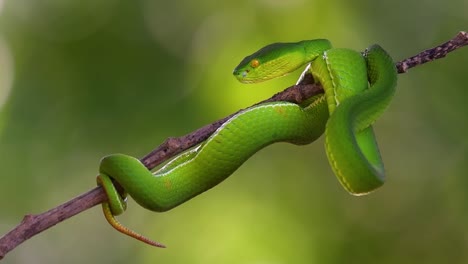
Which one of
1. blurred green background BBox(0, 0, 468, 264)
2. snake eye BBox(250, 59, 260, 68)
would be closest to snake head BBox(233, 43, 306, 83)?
snake eye BBox(250, 59, 260, 68)

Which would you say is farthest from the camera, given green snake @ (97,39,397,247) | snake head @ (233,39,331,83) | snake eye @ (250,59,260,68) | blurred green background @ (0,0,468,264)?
blurred green background @ (0,0,468,264)

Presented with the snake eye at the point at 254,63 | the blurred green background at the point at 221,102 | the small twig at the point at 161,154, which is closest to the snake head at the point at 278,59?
the snake eye at the point at 254,63

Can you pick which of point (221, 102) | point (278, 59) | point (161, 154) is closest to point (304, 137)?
point (278, 59)

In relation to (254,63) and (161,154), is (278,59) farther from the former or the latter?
(161,154)

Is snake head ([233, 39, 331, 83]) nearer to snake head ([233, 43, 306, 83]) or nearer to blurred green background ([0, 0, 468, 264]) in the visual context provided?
snake head ([233, 43, 306, 83])

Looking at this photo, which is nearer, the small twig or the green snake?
the small twig

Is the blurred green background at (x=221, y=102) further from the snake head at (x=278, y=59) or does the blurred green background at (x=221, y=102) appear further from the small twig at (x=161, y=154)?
the small twig at (x=161, y=154)
